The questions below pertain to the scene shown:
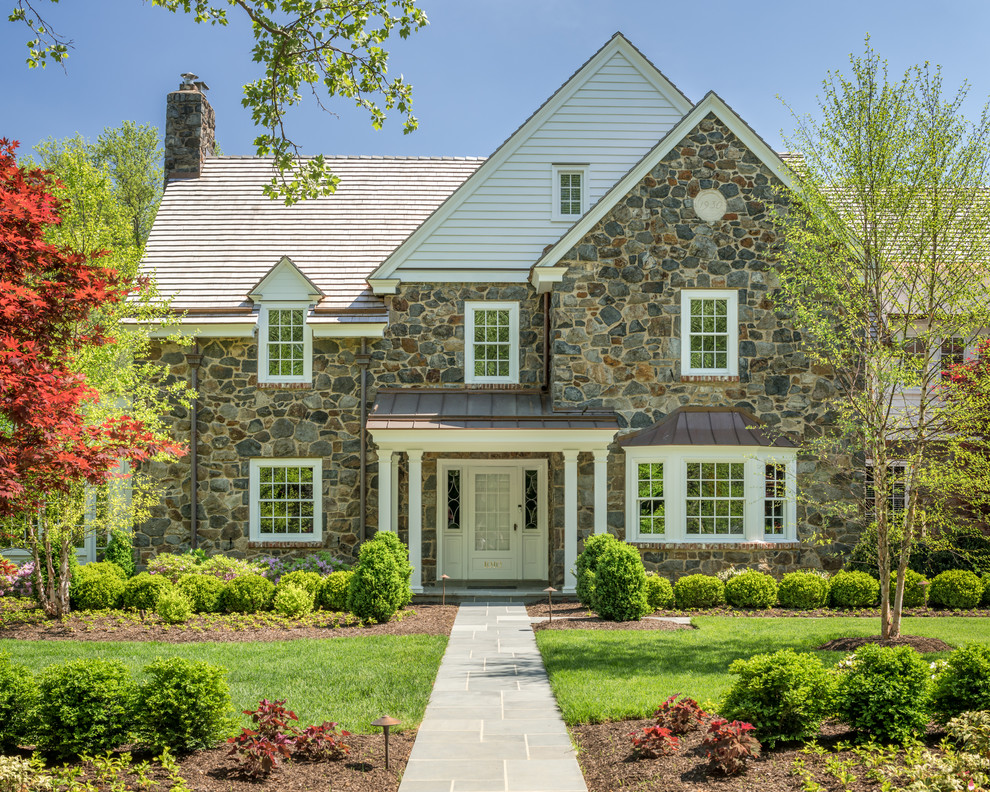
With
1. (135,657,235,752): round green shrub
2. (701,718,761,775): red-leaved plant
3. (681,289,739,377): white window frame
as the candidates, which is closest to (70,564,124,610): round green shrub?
(135,657,235,752): round green shrub

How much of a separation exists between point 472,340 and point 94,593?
Result: 804cm

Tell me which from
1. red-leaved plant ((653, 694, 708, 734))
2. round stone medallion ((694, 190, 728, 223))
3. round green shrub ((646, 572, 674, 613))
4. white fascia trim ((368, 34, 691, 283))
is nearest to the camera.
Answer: red-leaved plant ((653, 694, 708, 734))

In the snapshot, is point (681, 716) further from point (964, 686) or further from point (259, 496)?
point (259, 496)

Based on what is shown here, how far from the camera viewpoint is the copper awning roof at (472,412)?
15461mm

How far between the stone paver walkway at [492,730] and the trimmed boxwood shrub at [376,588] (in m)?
1.71

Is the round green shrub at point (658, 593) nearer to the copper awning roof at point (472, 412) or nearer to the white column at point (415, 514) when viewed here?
the copper awning roof at point (472, 412)

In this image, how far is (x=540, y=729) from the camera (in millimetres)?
7594

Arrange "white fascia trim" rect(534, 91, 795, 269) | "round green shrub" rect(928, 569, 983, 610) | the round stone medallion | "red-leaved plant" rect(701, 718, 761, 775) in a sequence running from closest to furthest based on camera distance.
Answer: "red-leaved plant" rect(701, 718, 761, 775) → "round green shrub" rect(928, 569, 983, 610) → "white fascia trim" rect(534, 91, 795, 269) → the round stone medallion

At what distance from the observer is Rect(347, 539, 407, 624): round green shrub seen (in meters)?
12.8

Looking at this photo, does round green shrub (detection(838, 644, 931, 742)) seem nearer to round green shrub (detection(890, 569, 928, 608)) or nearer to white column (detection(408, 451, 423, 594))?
round green shrub (detection(890, 569, 928, 608))

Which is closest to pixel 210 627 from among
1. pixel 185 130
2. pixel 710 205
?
pixel 710 205

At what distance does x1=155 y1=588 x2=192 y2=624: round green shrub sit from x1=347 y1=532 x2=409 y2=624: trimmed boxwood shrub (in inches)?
94.5

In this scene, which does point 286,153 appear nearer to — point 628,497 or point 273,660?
point 273,660

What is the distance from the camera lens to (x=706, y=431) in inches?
624
